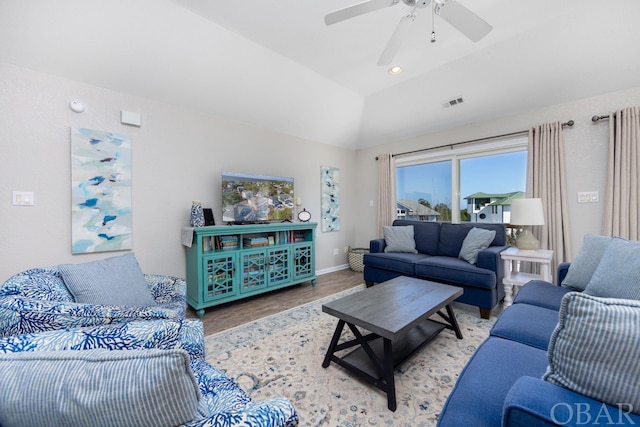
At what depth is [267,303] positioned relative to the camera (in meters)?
3.15

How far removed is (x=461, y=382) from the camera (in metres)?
1.03

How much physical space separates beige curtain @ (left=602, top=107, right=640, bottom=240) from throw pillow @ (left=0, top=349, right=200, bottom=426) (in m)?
3.94

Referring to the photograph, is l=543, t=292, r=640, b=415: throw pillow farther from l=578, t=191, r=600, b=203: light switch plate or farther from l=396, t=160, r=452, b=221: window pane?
l=396, t=160, r=452, b=221: window pane

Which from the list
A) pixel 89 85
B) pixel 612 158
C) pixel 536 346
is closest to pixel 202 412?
pixel 536 346

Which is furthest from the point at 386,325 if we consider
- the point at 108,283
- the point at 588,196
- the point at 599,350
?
the point at 588,196

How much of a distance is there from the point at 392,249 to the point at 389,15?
2642 mm

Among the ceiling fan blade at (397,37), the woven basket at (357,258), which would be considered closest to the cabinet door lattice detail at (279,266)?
the woven basket at (357,258)

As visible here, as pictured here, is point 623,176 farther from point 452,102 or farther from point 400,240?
point 400,240

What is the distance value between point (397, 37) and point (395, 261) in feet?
7.84

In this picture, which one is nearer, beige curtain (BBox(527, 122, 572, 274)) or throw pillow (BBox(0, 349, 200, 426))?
throw pillow (BBox(0, 349, 200, 426))

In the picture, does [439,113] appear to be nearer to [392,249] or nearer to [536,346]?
[392,249]

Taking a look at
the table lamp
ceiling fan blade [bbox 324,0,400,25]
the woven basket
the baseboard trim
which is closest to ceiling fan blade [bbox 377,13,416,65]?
ceiling fan blade [bbox 324,0,400,25]

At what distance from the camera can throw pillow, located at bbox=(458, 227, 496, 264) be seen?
2.96 m

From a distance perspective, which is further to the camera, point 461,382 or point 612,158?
point 612,158
